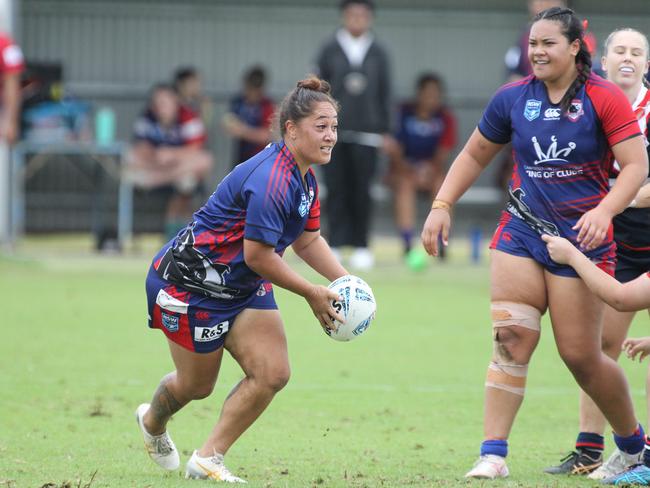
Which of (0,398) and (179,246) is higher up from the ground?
(179,246)

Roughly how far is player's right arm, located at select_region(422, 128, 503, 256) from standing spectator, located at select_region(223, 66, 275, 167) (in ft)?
39.3

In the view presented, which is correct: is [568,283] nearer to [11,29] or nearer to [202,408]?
[202,408]

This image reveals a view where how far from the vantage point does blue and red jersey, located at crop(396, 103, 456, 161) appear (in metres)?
18.3

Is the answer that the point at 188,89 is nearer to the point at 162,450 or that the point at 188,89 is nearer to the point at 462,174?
the point at 462,174

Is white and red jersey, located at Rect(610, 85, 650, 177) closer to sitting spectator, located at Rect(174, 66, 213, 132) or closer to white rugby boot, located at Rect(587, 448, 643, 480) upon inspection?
white rugby boot, located at Rect(587, 448, 643, 480)

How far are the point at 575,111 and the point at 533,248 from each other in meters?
0.67

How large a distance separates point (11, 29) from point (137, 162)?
8.78 feet

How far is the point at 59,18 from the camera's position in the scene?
2036 centimetres

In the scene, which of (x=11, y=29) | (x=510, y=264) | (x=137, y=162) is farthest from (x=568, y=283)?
(x=11, y=29)

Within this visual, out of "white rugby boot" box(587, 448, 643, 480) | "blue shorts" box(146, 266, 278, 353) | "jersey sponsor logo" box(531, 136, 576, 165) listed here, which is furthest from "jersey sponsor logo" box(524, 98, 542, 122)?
"white rugby boot" box(587, 448, 643, 480)

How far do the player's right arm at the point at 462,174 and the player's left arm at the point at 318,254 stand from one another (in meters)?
0.48

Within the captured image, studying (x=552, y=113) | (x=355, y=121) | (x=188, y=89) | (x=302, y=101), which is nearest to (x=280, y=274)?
(x=302, y=101)

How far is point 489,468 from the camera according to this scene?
608cm

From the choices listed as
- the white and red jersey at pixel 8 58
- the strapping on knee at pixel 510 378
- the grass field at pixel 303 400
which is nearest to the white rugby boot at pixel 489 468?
the grass field at pixel 303 400
